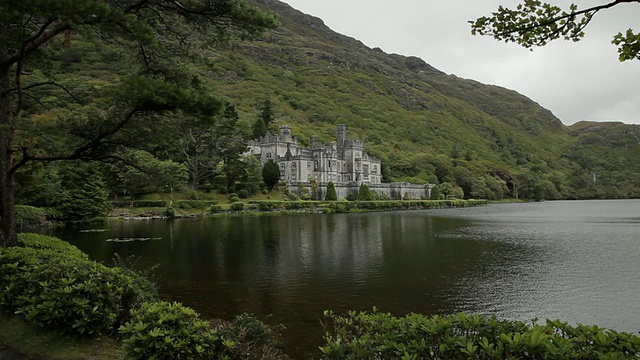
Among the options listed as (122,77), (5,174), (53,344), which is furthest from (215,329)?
(5,174)

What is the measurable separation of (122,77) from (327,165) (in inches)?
3261

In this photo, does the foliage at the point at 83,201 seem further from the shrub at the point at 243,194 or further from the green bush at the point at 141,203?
the shrub at the point at 243,194

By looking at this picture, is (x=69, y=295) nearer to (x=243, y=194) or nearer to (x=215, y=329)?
(x=215, y=329)

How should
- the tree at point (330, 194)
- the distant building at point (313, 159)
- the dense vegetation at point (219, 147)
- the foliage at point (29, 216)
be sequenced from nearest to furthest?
the dense vegetation at point (219, 147)
the foliage at point (29, 216)
the tree at point (330, 194)
the distant building at point (313, 159)

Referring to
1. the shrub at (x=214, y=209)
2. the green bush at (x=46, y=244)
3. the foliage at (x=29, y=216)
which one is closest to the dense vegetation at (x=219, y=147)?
the foliage at (x=29, y=216)

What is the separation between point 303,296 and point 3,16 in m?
11.8

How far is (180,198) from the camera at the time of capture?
64438 mm

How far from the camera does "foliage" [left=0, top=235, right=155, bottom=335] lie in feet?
23.8

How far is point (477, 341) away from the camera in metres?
4.74

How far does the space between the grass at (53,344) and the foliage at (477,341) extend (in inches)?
167

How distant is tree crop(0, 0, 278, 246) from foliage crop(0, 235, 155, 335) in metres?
3.77

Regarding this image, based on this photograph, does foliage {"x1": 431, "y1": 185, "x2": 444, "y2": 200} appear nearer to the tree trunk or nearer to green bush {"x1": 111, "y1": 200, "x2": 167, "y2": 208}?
green bush {"x1": 111, "y1": 200, "x2": 167, "y2": 208}

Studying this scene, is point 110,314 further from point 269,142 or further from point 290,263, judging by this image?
point 269,142

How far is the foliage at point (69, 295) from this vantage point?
23.8ft
